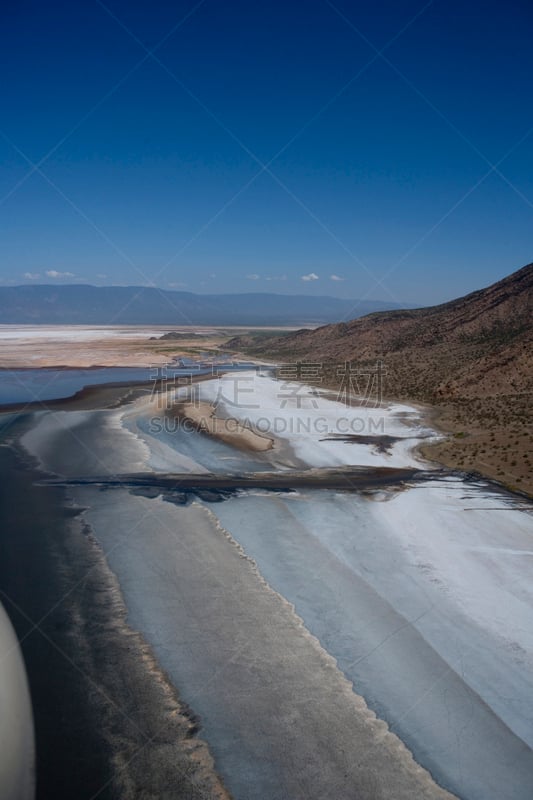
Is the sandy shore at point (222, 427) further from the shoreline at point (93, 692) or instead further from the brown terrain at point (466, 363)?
the shoreline at point (93, 692)

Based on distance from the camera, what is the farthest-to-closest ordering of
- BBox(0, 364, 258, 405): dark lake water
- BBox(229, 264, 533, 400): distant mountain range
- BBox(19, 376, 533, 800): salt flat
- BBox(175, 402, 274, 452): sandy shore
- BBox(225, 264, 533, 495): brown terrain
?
BBox(0, 364, 258, 405): dark lake water → BBox(229, 264, 533, 400): distant mountain range → BBox(175, 402, 274, 452): sandy shore → BBox(225, 264, 533, 495): brown terrain → BBox(19, 376, 533, 800): salt flat

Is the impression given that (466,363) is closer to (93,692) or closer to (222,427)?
(222,427)

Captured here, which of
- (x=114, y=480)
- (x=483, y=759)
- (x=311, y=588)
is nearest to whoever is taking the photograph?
(x=483, y=759)

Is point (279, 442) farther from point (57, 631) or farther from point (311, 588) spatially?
point (57, 631)

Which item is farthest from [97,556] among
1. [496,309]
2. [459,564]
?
[496,309]

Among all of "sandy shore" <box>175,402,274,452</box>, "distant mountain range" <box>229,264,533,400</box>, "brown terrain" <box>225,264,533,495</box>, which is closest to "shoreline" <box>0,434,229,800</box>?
"sandy shore" <box>175,402,274,452</box>

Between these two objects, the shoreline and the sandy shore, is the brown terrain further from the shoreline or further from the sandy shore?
the shoreline

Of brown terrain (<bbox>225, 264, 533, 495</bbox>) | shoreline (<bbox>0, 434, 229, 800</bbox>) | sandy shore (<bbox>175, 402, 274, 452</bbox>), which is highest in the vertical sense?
brown terrain (<bbox>225, 264, 533, 495</bbox>)

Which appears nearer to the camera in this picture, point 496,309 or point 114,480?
point 114,480
